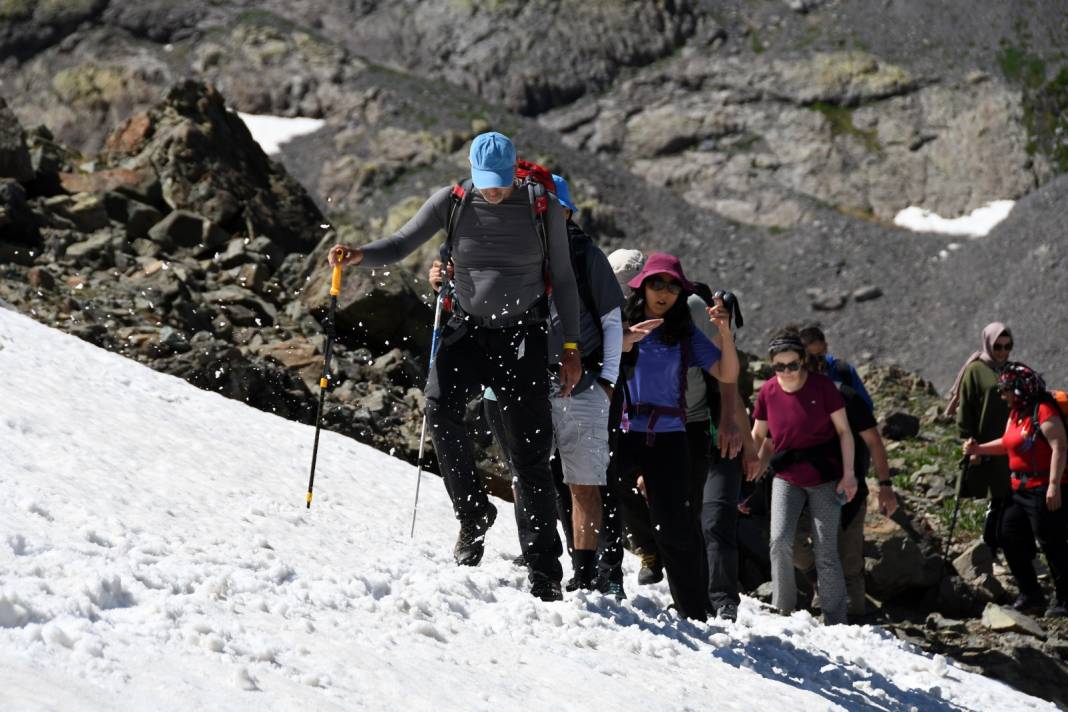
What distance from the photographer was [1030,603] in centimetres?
1150

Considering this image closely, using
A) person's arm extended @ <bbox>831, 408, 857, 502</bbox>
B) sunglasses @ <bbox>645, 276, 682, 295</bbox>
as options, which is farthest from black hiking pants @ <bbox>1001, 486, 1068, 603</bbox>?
sunglasses @ <bbox>645, 276, 682, 295</bbox>

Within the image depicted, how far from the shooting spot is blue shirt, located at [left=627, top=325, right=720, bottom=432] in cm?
732

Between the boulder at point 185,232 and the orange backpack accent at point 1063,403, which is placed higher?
the boulder at point 185,232

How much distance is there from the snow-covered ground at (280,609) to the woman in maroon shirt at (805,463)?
331mm

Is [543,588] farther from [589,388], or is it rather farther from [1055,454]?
[1055,454]

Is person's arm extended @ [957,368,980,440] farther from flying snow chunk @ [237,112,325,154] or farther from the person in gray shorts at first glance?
flying snow chunk @ [237,112,325,154]

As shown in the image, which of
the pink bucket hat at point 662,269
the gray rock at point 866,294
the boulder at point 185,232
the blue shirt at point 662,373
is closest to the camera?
the blue shirt at point 662,373

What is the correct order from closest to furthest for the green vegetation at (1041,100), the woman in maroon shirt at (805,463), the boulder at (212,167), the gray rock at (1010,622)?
the woman in maroon shirt at (805,463), the gray rock at (1010,622), the boulder at (212,167), the green vegetation at (1041,100)

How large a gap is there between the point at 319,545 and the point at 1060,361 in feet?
101

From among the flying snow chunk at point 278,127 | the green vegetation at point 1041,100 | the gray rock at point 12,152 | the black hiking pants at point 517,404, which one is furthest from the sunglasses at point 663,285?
the flying snow chunk at point 278,127

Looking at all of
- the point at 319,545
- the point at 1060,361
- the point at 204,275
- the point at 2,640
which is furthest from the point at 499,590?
the point at 1060,361

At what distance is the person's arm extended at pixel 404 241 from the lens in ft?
21.8

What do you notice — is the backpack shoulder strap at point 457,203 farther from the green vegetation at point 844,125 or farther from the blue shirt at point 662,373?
the green vegetation at point 844,125

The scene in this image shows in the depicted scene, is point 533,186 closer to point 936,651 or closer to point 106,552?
point 106,552
